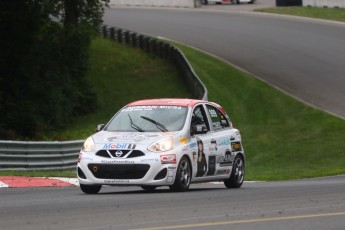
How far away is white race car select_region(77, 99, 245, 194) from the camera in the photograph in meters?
16.5

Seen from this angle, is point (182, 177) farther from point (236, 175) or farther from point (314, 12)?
point (314, 12)

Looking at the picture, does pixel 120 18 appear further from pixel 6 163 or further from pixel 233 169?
pixel 233 169

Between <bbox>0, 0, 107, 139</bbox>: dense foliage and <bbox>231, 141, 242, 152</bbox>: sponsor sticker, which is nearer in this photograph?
<bbox>231, 141, 242, 152</bbox>: sponsor sticker

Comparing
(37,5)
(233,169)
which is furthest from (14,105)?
(233,169)

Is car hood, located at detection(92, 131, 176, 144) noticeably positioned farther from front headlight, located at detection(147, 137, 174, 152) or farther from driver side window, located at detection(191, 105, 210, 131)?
driver side window, located at detection(191, 105, 210, 131)

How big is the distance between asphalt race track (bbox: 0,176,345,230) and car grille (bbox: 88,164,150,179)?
29 centimetres

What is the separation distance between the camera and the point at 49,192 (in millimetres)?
17109

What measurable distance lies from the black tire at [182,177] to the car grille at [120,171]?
1.80ft

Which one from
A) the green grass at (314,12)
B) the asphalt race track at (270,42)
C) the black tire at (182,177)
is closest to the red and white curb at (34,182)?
the black tire at (182,177)

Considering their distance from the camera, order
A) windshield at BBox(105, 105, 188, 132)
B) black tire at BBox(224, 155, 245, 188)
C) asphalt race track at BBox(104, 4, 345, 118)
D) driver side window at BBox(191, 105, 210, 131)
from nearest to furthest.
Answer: windshield at BBox(105, 105, 188, 132)
driver side window at BBox(191, 105, 210, 131)
black tire at BBox(224, 155, 245, 188)
asphalt race track at BBox(104, 4, 345, 118)

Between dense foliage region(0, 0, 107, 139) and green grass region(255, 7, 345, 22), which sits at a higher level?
dense foliage region(0, 0, 107, 139)

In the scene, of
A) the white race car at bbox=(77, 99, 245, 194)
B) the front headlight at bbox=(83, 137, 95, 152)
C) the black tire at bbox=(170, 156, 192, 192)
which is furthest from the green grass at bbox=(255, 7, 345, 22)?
the front headlight at bbox=(83, 137, 95, 152)

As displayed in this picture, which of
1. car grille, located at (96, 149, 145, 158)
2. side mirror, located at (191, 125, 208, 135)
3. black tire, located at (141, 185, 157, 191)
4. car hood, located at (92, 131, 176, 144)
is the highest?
car hood, located at (92, 131, 176, 144)

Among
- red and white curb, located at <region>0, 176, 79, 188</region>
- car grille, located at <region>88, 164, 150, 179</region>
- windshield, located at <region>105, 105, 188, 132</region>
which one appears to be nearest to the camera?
car grille, located at <region>88, 164, 150, 179</region>
